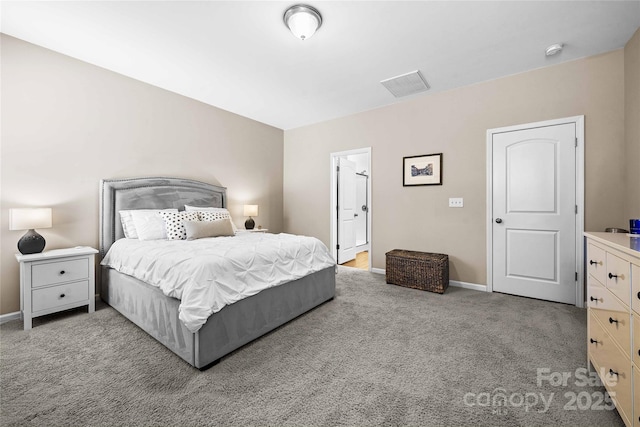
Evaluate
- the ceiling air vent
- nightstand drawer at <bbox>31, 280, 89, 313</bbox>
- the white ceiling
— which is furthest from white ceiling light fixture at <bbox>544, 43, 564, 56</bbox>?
nightstand drawer at <bbox>31, 280, 89, 313</bbox>

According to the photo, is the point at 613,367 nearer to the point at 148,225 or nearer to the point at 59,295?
the point at 148,225

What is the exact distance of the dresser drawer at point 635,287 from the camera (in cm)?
113

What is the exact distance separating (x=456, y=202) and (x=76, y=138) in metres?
4.57

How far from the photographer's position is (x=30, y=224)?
7.84 ft

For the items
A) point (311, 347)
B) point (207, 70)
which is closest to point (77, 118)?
point (207, 70)

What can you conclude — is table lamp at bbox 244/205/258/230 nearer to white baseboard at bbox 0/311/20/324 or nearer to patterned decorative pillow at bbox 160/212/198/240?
patterned decorative pillow at bbox 160/212/198/240

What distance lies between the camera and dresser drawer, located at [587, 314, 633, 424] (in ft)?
Answer: 4.02

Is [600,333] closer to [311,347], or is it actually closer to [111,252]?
[311,347]

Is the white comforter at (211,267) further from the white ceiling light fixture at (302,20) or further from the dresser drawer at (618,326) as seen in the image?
the dresser drawer at (618,326)

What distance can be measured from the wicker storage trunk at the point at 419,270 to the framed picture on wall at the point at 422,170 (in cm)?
103

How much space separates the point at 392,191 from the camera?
4168 millimetres

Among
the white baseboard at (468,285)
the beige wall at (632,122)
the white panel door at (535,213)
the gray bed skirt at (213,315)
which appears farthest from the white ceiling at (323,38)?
the white baseboard at (468,285)

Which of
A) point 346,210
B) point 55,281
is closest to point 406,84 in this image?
point 346,210

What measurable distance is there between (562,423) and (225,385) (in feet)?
5.98
